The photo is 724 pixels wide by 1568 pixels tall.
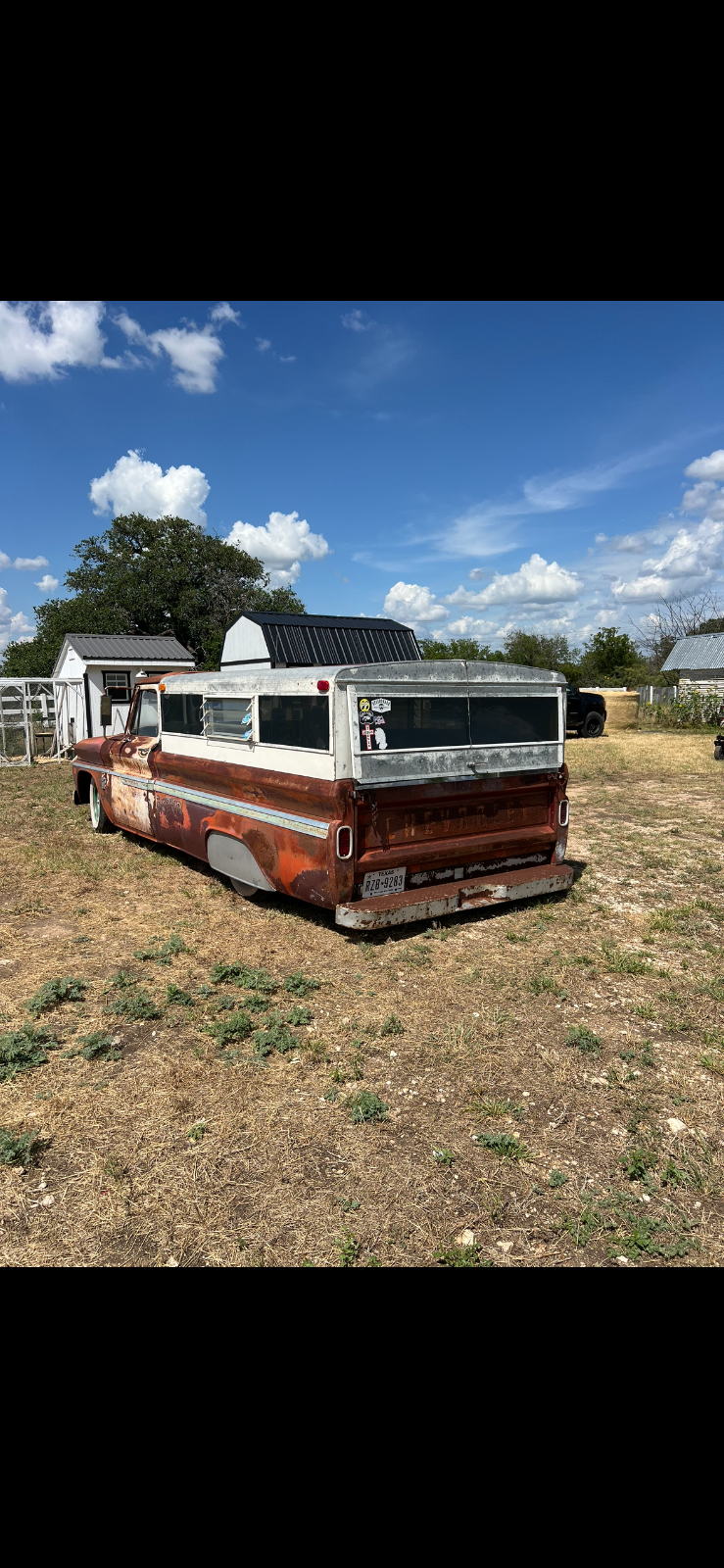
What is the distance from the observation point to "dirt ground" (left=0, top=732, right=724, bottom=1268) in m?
2.45

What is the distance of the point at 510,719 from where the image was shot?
564cm

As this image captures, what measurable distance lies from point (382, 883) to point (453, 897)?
625 millimetres

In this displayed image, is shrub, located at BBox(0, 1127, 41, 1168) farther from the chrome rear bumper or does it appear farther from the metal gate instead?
the metal gate

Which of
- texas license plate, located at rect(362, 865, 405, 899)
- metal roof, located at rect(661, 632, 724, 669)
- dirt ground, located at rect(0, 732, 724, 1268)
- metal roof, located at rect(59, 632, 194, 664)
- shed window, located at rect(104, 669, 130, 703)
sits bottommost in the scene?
dirt ground, located at rect(0, 732, 724, 1268)

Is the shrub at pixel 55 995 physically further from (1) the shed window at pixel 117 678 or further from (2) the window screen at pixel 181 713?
(1) the shed window at pixel 117 678

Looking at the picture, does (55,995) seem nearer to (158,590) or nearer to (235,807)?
(235,807)

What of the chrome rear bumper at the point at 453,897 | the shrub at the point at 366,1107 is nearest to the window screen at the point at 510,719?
the chrome rear bumper at the point at 453,897

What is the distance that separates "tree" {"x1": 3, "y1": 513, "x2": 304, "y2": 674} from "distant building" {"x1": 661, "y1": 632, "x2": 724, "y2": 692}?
2506 cm

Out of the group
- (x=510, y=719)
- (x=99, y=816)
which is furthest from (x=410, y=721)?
(x=99, y=816)

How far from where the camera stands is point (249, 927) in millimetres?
5520

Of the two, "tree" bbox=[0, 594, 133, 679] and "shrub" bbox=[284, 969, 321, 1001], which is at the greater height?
"tree" bbox=[0, 594, 133, 679]

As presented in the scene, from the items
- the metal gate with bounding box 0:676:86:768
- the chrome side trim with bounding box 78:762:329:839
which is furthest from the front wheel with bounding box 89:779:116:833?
the metal gate with bounding box 0:676:86:768

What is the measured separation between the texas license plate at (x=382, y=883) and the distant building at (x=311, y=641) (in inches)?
638
